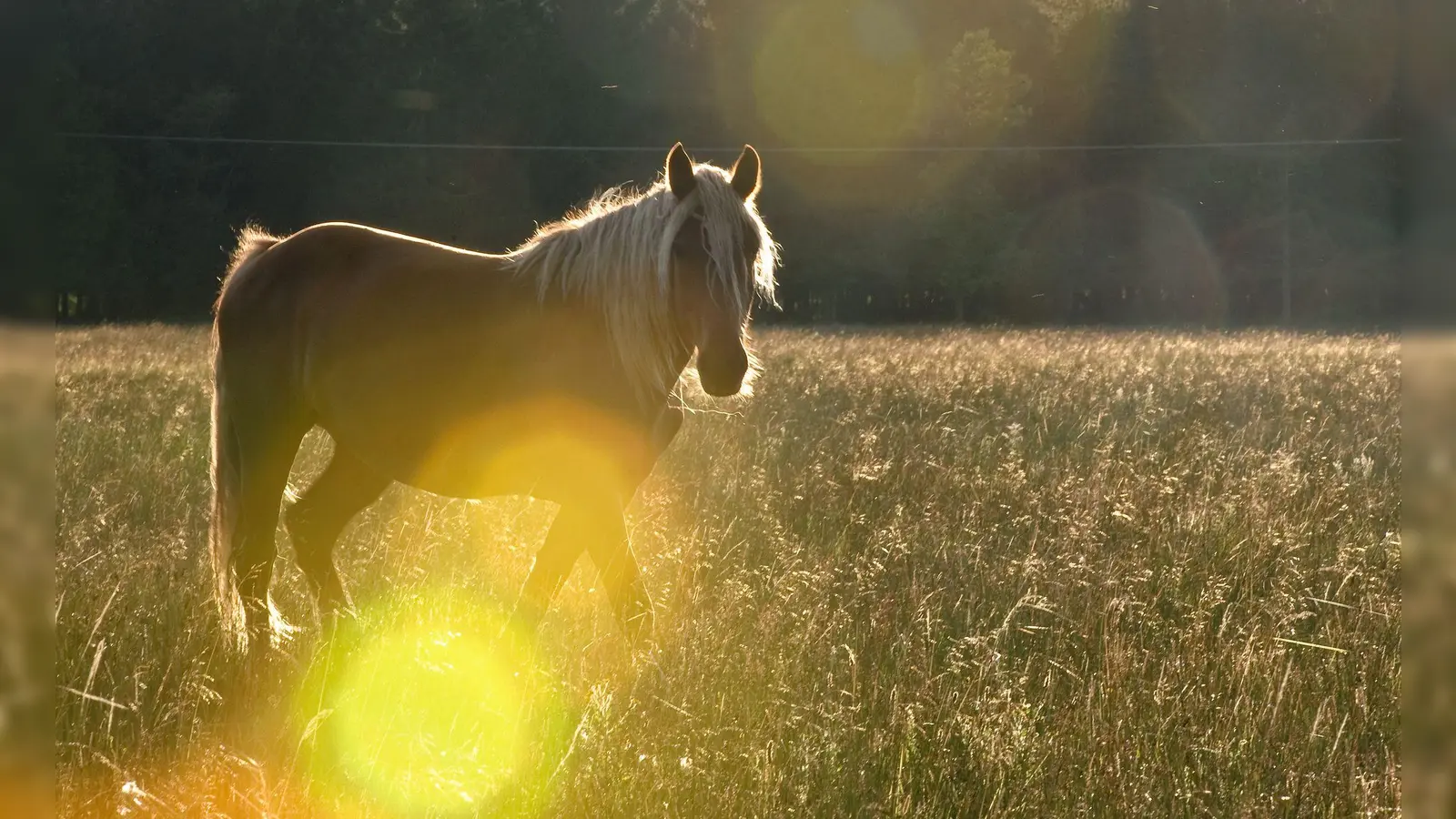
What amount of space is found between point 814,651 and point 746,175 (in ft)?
6.53

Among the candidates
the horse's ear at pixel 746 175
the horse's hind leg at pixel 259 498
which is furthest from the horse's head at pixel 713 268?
the horse's hind leg at pixel 259 498

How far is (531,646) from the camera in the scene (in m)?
3.68

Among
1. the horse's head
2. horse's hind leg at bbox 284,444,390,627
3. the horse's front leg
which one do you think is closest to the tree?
horse's hind leg at bbox 284,444,390,627

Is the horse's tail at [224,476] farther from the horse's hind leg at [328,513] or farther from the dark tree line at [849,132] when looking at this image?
the dark tree line at [849,132]

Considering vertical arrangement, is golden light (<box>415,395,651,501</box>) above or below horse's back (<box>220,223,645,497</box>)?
below

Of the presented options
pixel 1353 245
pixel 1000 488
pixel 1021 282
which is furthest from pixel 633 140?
pixel 1000 488

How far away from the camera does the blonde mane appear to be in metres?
4.18

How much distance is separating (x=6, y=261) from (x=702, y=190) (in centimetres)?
366

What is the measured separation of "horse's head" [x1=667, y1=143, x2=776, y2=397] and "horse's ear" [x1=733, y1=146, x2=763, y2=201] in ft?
0.75

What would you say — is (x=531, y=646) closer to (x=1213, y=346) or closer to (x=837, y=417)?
(x=837, y=417)

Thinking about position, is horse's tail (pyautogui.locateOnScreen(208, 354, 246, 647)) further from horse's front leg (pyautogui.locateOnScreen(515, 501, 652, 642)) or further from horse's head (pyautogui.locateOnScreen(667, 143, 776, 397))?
horse's head (pyautogui.locateOnScreen(667, 143, 776, 397))

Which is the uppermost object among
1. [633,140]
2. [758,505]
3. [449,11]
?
[449,11]

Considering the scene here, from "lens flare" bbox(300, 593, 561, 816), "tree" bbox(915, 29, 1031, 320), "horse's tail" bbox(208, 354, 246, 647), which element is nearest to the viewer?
"lens flare" bbox(300, 593, 561, 816)

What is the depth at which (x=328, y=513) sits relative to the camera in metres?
4.98
